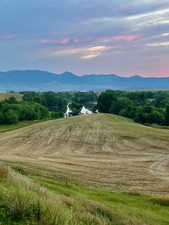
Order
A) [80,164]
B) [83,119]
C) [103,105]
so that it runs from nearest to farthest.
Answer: [80,164]
[83,119]
[103,105]

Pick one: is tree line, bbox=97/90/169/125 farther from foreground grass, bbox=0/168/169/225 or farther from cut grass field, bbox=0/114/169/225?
foreground grass, bbox=0/168/169/225

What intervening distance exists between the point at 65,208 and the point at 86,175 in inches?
595

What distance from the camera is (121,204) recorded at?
526 inches

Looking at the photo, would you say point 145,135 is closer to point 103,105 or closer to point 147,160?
point 147,160

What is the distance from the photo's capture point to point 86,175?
2345 centimetres

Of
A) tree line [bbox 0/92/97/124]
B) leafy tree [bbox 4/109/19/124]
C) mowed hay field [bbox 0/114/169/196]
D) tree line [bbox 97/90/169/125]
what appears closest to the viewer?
mowed hay field [bbox 0/114/169/196]

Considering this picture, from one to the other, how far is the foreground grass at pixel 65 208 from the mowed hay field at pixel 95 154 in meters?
4.71

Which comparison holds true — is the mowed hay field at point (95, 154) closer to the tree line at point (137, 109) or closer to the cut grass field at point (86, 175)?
the cut grass field at point (86, 175)

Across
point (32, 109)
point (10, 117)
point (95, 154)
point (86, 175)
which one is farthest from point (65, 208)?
point (32, 109)

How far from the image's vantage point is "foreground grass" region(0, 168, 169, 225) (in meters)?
6.83

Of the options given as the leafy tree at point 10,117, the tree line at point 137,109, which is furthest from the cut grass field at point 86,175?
the leafy tree at point 10,117

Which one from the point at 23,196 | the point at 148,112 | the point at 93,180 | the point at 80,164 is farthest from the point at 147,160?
the point at 148,112

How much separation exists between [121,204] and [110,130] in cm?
4140

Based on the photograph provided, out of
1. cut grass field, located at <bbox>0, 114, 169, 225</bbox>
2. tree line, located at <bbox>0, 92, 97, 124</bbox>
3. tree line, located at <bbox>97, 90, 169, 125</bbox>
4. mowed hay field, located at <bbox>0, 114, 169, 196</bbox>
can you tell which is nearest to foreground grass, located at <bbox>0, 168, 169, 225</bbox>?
cut grass field, located at <bbox>0, 114, 169, 225</bbox>
